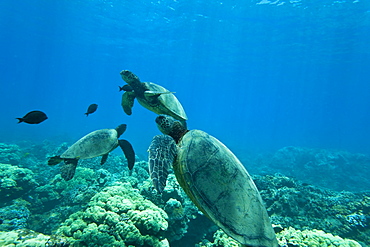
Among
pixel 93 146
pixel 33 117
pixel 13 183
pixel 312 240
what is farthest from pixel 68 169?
pixel 312 240

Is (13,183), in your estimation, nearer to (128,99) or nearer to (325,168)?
(128,99)

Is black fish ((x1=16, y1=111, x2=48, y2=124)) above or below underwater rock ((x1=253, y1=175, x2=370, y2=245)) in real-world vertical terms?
above

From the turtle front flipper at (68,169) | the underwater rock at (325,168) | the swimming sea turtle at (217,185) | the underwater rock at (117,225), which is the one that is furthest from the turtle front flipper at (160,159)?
the underwater rock at (325,168)

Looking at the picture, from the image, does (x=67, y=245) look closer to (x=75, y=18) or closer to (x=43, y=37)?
(x=75, y=18)

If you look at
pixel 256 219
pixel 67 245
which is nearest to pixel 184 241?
pixel 67 245

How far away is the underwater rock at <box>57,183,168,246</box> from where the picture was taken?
11.7ft

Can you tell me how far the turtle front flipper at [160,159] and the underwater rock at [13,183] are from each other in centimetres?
695

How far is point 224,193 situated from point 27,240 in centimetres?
314

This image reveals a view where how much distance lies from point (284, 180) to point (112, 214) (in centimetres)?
865

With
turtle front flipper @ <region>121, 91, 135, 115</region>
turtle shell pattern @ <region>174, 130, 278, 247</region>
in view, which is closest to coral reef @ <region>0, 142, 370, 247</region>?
turtle shell pattern @ <region>174, 130, 278, 247</region>

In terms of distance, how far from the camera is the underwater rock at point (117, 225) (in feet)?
11.7

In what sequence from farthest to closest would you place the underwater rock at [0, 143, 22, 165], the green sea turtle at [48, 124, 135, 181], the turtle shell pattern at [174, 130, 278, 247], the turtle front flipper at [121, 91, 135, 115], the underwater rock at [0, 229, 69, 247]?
the underwater rock at [0, 143, 22, 165]
the turtle front flipper at [121, 91, 135, 115]
the green sea turtle at [48, 124, 135, 181]
the underwater rock at [0, 229, 69, 247]
the turtle shell pattern at [174, 130, 278, 247]

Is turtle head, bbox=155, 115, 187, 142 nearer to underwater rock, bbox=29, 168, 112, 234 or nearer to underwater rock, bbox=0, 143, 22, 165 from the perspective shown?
underwater rock, bbox=29, 168, 112, 234

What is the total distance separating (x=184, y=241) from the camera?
516 cm
